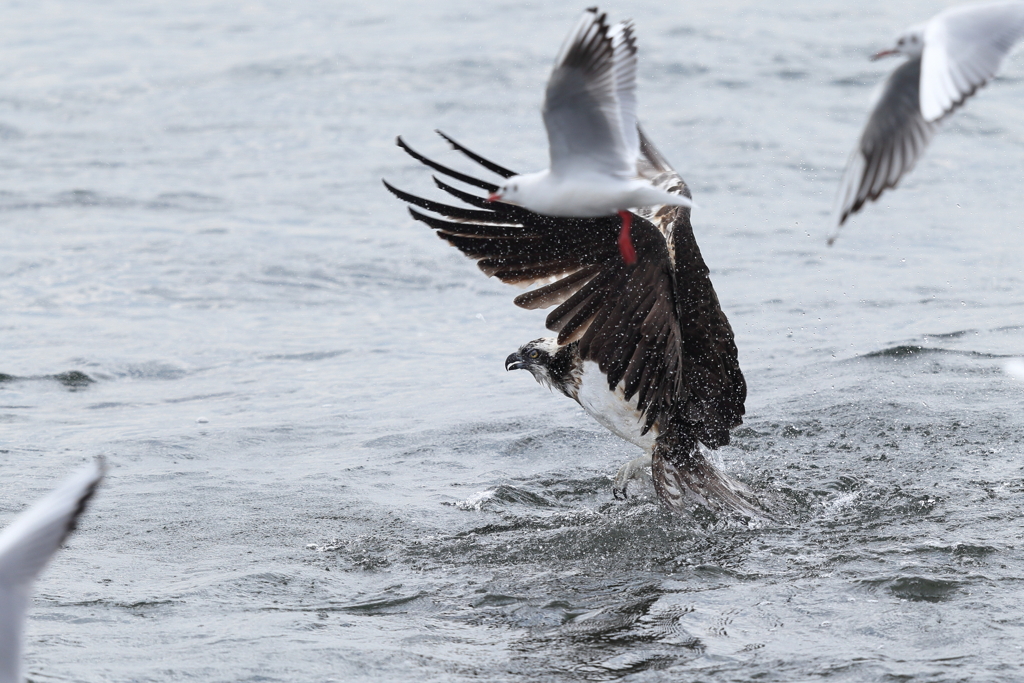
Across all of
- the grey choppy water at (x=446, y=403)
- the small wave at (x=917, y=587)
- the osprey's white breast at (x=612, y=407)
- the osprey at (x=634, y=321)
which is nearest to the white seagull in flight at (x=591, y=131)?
the osprey at (x=634, y=321)

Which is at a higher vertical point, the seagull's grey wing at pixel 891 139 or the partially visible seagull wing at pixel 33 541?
the seagull's grey wing at pixel 891 139

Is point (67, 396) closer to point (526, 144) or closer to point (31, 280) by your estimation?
point (31, 280)

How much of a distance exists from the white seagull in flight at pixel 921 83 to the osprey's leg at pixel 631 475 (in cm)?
240

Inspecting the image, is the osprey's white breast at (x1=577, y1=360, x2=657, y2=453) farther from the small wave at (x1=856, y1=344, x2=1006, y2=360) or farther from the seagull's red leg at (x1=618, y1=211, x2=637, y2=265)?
the small wave at (x1=856, y1=344, x2=1006, y2=360)

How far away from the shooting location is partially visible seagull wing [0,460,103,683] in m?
3.01

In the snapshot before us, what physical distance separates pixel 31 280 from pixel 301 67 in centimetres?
826

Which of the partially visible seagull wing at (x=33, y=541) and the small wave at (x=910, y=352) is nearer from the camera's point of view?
the partially visible seagull wing at (x=33, y=541)

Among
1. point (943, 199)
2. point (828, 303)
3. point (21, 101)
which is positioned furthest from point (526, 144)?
point (21, 101)

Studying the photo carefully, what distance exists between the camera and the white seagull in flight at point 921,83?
413cm

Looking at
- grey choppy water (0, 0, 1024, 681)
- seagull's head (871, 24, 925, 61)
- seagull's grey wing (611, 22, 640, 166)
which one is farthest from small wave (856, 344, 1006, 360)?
seagull's grey wing (611, 22, 640, 166)

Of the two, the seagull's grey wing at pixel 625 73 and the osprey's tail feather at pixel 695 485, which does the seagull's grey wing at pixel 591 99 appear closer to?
the seagull's grey wing at pixel 625 73

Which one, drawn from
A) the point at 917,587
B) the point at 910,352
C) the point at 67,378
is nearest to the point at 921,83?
the point at 917,587

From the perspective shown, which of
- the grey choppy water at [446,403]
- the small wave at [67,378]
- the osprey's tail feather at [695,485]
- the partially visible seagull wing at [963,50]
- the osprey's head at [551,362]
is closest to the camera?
the partially visible seagull wing at [963,50]

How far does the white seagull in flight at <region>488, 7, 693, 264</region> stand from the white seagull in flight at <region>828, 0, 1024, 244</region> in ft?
2.19
